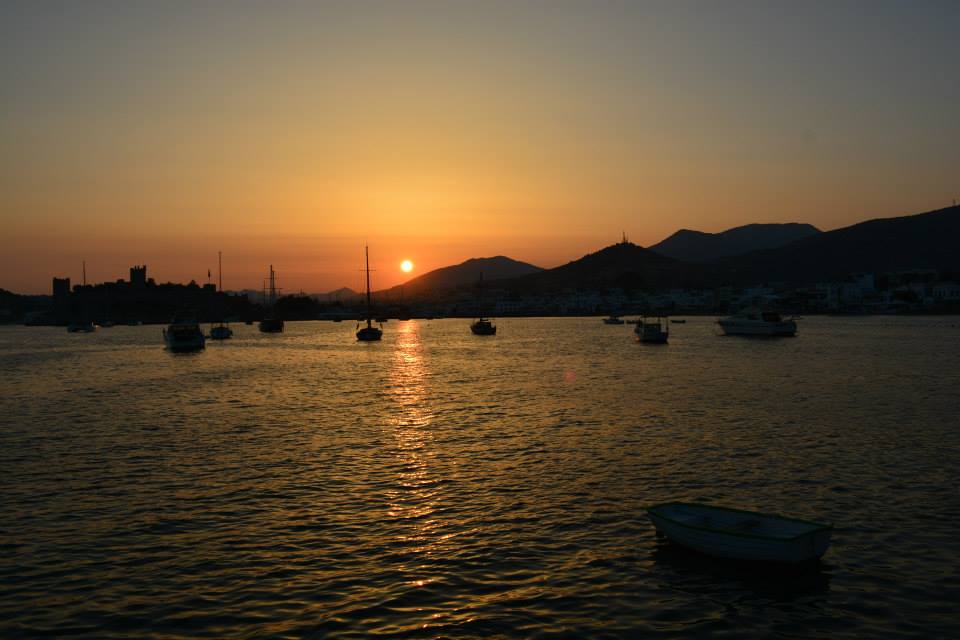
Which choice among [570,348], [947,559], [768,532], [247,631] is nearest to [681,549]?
[768,532]

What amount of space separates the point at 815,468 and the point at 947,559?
987 cm

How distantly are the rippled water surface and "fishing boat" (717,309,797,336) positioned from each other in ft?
263

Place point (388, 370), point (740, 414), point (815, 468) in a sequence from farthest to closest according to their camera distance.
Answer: point (388, 370) < point (740, 414) < point (815, 468)

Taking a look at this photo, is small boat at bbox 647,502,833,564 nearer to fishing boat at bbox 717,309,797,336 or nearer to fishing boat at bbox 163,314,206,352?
→ fishing boat at bbox 163,314,206,352

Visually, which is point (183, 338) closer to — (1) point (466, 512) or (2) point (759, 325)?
(2) point (759, 325)

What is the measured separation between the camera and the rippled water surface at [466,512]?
49.4 ft

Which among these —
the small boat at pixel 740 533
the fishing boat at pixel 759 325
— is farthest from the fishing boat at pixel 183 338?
the small boat at pixel 740 533

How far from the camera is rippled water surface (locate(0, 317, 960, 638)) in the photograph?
15.1 meters

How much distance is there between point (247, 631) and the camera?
14.1m

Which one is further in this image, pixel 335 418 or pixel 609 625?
pixel 335 418

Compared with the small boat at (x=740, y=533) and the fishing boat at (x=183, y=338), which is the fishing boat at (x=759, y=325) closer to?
the fishing boat at (x=183, y=338)

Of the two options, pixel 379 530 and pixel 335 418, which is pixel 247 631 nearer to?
pixel 379 530

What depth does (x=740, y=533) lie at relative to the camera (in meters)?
17.4

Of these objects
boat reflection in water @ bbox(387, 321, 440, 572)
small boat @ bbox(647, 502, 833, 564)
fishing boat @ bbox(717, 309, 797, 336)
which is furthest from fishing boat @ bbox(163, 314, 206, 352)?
small boat @ bbox(647, 502, 833, 564)
